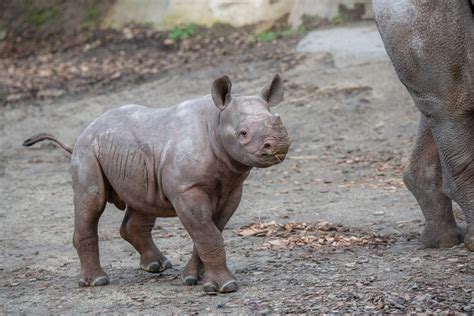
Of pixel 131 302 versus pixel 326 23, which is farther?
pixel 326 23

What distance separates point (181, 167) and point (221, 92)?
460 mm

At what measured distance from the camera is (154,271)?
22.0 feet

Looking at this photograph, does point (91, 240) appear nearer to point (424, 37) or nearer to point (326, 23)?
point (424, 37)

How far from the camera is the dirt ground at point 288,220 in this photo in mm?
5883

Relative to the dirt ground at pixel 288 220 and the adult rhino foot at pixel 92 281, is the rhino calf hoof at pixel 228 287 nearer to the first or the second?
the dirt ground at pixel 288 220

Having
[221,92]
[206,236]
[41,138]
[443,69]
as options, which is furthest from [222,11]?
[206,236]

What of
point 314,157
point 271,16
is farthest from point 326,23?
point 314,157

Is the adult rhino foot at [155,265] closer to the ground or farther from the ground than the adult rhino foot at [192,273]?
closer to the ground

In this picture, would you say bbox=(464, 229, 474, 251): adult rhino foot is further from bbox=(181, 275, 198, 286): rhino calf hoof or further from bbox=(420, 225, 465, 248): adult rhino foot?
bbox=(181, 275, 198, 286): rhino calf hoof

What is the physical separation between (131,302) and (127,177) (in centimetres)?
73

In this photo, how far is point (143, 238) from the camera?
6695mm

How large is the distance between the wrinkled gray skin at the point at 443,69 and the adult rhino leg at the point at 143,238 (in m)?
1.79

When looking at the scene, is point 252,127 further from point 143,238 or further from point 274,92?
point 143,238

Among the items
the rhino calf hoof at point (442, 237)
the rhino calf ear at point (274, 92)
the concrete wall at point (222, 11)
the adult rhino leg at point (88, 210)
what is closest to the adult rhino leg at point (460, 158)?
the rhino calf hoof at point (442, 237)
